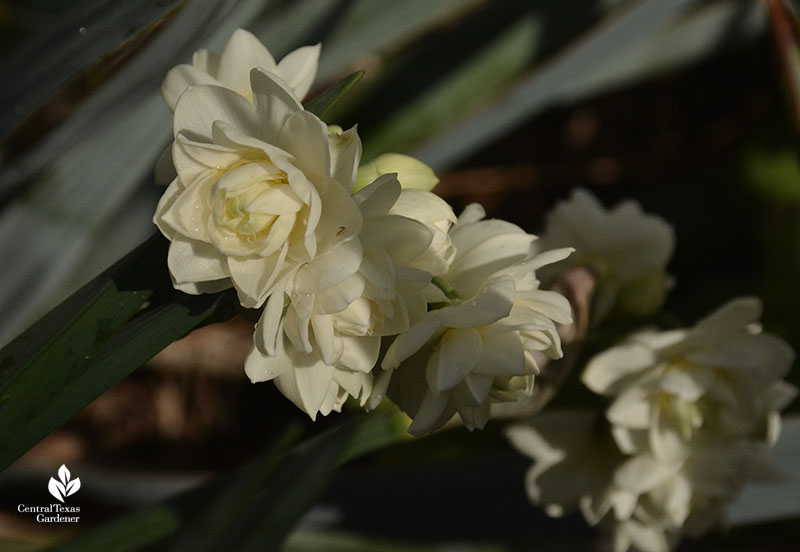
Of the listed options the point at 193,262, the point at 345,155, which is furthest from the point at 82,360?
the point at 345,155

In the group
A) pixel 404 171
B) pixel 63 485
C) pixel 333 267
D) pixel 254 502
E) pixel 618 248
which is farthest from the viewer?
pixel 63 485

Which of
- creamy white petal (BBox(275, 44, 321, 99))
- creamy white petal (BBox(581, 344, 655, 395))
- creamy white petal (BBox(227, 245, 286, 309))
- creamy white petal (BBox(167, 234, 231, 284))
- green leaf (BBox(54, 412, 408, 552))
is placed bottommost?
creamy white petal (BBox(581, 344, 655, 395))

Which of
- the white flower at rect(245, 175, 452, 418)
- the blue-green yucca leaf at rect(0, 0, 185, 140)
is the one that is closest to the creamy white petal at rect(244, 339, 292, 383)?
the white flower at rect(245, 175, 452, 418)

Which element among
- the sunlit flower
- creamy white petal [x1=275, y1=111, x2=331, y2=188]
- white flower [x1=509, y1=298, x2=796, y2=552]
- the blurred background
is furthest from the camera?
the blurred background

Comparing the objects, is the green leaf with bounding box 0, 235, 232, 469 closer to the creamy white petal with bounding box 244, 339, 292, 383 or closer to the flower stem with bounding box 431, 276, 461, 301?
the creamy white petal with bounding box 244, 339, 292, 383

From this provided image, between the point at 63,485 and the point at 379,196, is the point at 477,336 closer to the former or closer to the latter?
the point at 379,196

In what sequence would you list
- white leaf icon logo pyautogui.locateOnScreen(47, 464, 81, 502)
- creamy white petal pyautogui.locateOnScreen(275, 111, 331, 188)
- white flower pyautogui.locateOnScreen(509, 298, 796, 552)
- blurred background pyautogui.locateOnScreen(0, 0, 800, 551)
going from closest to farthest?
creamy white petal pyautogui.locateOnScreen(275, 111, 331, 188)
white flower pyautogui.locateOnScreen(509, 298, 796, 552)
blurred background pyautogui.locateOnScreen(0, 0, 800, 551)
white leaf icon logo pyautogui.locateOnScreen(47, 464, 81, 502)

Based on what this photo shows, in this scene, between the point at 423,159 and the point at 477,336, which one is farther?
the point at 423,159
